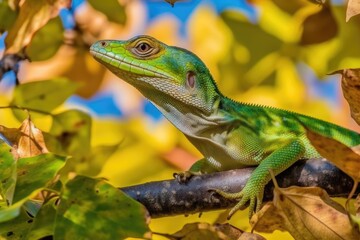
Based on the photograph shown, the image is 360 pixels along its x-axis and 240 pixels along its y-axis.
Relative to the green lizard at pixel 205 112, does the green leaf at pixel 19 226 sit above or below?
above

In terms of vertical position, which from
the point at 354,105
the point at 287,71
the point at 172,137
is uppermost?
the point at 354,105

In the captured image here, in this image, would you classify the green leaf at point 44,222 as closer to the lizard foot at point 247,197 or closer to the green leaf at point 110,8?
the lizard foot at point 247,197

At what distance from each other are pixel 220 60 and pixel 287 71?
Result: 0.22 m

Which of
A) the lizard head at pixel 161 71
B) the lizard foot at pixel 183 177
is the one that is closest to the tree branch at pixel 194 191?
the lizard foot at pixel 183 177

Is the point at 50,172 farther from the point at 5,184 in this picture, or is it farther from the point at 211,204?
the point at 211,204

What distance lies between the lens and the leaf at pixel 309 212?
4.30ft

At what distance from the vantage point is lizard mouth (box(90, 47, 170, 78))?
7.36 feet

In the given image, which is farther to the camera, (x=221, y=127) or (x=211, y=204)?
(x=221, y=127)

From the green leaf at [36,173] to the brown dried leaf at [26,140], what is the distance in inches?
14.5

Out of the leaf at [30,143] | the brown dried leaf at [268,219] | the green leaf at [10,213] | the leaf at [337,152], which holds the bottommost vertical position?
the leaf at [30,143]

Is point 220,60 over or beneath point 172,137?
over

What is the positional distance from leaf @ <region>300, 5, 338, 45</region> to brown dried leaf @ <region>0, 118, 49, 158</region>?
0.88 m

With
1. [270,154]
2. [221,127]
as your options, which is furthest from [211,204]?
[221,127]

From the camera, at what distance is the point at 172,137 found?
2.90 m
